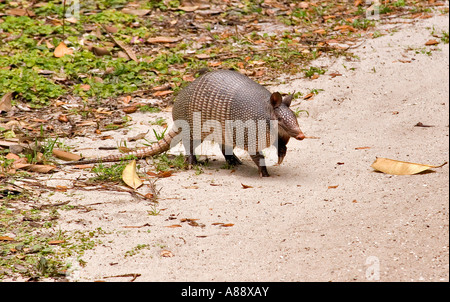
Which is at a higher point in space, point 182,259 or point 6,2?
point 6,2

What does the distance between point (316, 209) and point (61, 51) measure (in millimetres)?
5133

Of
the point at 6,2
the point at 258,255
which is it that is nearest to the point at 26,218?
the point at 258,255

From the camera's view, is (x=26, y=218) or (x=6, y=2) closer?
(x=26, y=218)

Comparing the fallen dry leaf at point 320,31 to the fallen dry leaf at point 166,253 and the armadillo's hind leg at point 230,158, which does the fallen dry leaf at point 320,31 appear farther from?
the fallen dry leaf at point 166,253

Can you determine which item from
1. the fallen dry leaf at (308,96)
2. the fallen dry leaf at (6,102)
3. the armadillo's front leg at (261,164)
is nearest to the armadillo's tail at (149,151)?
the armadillo's front leg at (261,164)

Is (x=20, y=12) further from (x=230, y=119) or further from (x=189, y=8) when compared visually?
(x=230, y=119)

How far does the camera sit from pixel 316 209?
4.39m

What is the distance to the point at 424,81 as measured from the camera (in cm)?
725

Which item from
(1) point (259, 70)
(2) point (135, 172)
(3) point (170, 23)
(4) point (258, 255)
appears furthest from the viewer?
(3) point (170, 23)

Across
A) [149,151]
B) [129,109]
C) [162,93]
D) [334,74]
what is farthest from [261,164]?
[334,74]

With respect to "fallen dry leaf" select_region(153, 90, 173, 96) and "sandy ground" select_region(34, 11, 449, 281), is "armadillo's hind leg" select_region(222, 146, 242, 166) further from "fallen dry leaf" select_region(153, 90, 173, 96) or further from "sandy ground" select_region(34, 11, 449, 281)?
"fallen dry leaf" select_region(153, 90, 173, 96)
